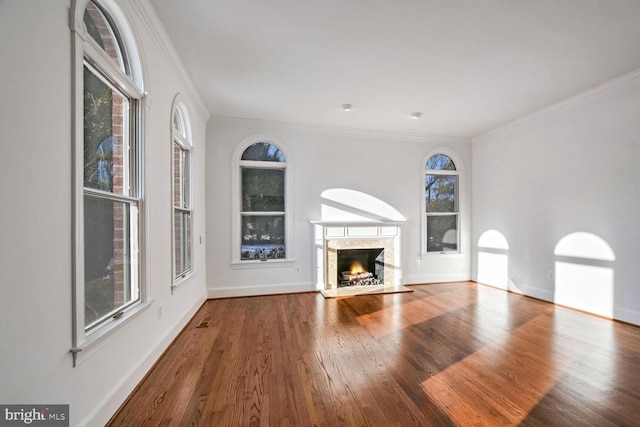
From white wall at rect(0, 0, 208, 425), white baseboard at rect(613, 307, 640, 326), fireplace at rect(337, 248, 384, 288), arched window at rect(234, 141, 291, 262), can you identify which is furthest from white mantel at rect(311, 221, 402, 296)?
white wall at rect(0, 0, 208, 425)

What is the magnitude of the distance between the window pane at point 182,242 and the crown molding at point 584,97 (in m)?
5.22

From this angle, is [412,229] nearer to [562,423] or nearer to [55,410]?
[562,423]

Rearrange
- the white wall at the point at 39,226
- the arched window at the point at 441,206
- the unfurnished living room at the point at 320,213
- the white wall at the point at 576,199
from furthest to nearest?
the arched window at the point at 441,206, the white wall at the point at 576,199, the unfurnished living room at the point at 320,213, the white wall at the point at 39,226

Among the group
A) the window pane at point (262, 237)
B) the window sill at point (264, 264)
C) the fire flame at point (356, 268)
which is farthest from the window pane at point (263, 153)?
the fire flame at point (356, 268)

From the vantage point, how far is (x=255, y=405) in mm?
1812

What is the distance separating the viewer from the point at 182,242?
10.6 feet

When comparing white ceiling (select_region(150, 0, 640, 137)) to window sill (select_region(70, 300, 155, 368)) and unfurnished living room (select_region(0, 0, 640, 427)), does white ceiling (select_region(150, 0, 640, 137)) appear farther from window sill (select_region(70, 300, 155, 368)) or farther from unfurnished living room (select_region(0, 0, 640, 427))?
window sill (select_region(70, 300, 155, 368))

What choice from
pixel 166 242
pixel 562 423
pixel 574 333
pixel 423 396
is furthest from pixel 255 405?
pixel 574 333

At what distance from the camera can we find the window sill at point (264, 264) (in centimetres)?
434

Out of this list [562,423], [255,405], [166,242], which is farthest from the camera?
[166,242]

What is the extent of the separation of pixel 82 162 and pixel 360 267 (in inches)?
169

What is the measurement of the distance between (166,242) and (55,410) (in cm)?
148

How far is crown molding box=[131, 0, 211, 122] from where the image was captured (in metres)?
2.01

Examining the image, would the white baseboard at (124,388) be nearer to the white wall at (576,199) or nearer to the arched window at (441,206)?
the arched window at (441,206)
